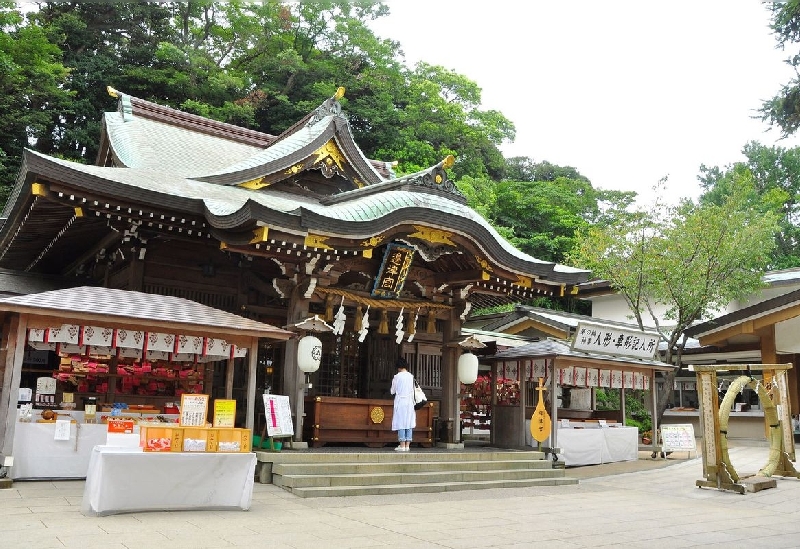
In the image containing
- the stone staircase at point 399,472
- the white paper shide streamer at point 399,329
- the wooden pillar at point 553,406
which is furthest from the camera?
the wooden pillar at point 553,406

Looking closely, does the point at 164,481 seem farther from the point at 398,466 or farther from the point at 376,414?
the point at 376,414

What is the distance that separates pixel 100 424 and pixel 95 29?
96.3 ft

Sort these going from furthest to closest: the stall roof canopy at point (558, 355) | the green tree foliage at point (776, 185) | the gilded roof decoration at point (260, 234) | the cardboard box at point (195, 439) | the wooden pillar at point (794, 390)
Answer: the green tree foliage at point (776, 185)
the wooden pillar at point (794, 390)
the stall roof canopy at point (558, 355)
the gilded roof decoration at point (260, 234)
the cardboard box at point (195, 439)

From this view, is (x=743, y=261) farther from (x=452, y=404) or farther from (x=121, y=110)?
(x=121, y=110)

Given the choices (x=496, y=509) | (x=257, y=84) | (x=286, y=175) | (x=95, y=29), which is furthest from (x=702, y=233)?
(x=95, y=29)

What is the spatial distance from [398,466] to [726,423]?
5.31 m

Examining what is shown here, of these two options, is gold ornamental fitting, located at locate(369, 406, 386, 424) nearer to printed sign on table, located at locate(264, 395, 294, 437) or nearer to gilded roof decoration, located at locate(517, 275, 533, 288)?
printed sign on table, located at locate(264, 395, 294, 437)

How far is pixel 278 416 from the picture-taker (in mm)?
10969

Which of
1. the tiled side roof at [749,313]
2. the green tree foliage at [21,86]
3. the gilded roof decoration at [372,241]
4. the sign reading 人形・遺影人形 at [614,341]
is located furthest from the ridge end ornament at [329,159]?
the green tree foliage at [21,86]

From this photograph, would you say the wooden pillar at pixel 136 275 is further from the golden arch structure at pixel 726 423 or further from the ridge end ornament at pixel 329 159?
the golden arch structure at pixel 726 423

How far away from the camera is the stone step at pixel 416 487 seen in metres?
9.34

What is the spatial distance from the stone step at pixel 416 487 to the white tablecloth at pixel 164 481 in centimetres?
147

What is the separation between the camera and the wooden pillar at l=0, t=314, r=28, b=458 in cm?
898

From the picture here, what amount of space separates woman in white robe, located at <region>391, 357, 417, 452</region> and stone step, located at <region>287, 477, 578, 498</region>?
163cm
